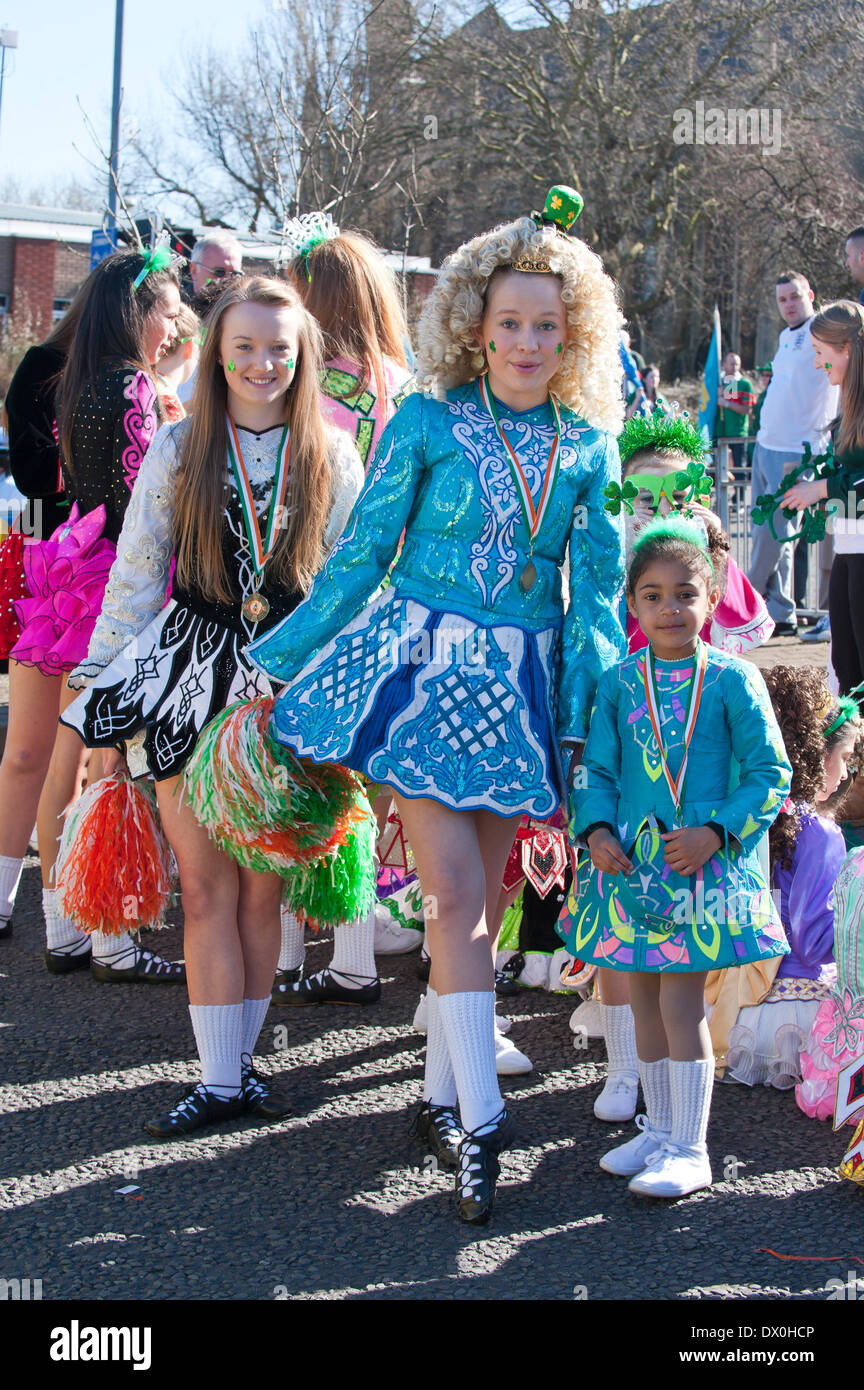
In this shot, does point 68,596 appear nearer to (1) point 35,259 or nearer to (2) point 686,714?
(2) point 686,714

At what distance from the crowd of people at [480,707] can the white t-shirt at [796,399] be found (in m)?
5.23

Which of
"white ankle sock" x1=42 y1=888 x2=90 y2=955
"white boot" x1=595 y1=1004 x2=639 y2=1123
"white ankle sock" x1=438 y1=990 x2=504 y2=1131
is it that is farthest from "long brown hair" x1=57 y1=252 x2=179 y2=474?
"white boot" x1=595 y1=1004 x2=639 y2=1123

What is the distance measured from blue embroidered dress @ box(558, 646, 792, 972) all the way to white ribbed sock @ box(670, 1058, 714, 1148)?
0.24 m

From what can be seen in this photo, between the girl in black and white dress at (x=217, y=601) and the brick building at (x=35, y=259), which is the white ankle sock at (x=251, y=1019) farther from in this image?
the brick building at (x=35, y=259)

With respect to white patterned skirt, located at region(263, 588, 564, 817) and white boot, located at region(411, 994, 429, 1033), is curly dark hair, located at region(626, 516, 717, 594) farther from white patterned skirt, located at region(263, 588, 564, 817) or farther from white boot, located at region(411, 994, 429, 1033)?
white boot, located at region(411, 994, 429, 1033)

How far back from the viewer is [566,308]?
10.3 feet

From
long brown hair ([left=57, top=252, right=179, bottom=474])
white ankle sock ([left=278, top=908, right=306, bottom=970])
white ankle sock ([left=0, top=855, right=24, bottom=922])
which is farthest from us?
white ankle sock ([left=0, top=855, right=24, bottom=922])

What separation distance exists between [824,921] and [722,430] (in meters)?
9.94

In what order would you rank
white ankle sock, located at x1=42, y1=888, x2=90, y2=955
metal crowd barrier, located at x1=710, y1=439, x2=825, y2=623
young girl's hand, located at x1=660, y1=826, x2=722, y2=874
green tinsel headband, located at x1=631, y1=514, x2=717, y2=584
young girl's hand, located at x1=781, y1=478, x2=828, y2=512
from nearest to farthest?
young girl's hand, located at x1=660, y1=826, x2=722, y2=874 → green tinsel headband, located at x1=631, y1=514, x2=717, y2=584 → white ankle sock, located at x1=42, y1=888, x2=90, y2=955 → young girl's hand, located at x1=781, y1=478, x2=828, y2=512 → metal crowd barrier, located at x1=710, y1=439, x2=825, y2=623

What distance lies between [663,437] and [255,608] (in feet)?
4.21

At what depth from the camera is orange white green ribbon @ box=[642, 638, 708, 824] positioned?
9.71 feet

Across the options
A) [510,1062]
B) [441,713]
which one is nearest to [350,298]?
[441,713]

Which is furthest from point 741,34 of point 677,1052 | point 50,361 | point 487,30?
point 677,1052
